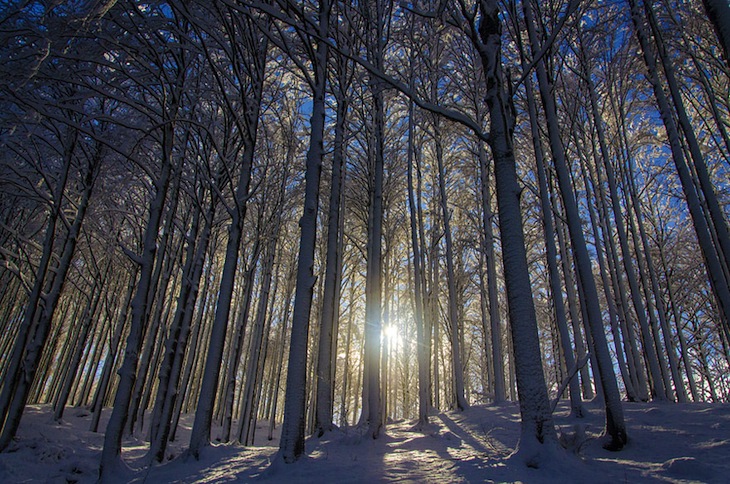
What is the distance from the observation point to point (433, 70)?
342 inches

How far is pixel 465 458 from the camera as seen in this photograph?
3373 mm

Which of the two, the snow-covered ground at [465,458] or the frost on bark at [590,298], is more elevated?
the frost on bark at [590,298]

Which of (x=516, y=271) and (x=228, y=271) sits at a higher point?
(x=228, y=271)

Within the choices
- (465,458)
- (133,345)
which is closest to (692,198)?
(465,458)

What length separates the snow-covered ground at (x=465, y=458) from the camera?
8.30 feet

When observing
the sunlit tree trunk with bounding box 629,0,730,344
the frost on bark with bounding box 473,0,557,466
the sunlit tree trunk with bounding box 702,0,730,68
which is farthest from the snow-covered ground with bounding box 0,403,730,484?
the sunlit tree trunk with bounding box 702,0,730,68

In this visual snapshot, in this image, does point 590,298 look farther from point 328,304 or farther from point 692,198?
point 328,304

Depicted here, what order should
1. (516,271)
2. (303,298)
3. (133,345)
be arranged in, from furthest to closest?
(133,345) → (303,298) → (516,271)

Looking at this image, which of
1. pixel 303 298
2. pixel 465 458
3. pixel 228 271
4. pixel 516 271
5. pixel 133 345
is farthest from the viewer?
pixel 228 271

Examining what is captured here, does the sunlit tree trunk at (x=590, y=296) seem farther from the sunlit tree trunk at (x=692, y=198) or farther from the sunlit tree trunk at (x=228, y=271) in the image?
the sunlit tree trunk at (x=228, y=271)

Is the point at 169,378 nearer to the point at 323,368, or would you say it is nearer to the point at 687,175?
the point at 323,368

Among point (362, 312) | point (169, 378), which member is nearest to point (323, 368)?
point (169, 378)

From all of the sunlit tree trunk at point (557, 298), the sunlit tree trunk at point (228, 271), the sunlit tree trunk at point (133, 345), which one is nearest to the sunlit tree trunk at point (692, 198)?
the sunlit tree trunk at point (557, 298)

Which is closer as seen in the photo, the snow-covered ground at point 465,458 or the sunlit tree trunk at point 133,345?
the snow-covered ground at point 465,458
